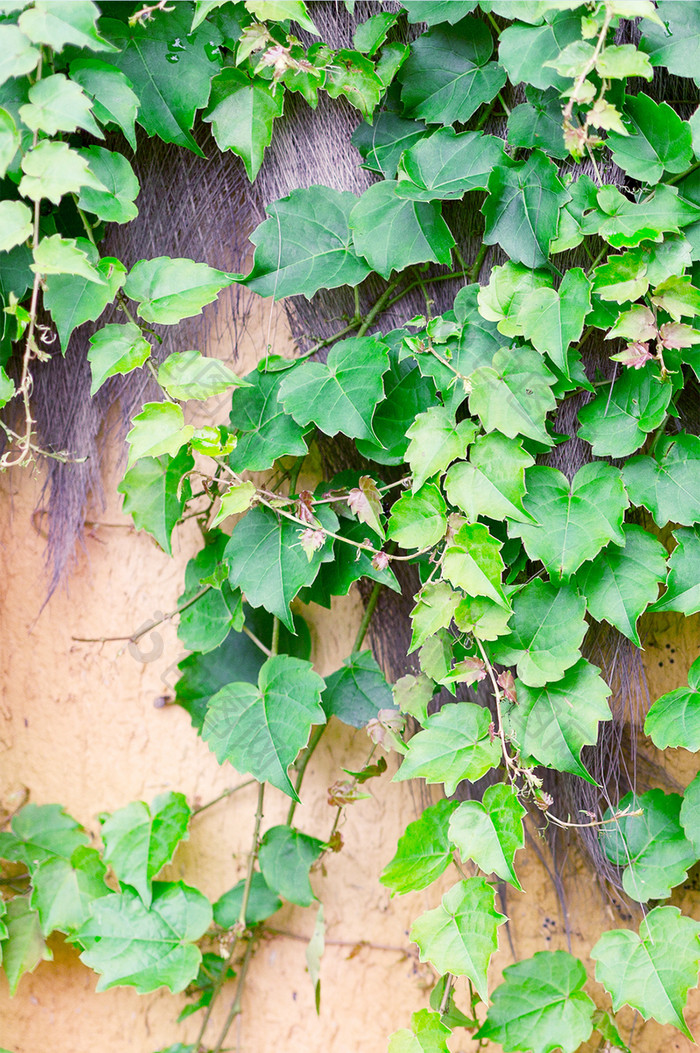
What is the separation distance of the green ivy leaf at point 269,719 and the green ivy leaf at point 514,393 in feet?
1.23

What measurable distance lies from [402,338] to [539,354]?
159 mm

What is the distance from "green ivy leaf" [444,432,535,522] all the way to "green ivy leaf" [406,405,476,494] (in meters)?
0.01

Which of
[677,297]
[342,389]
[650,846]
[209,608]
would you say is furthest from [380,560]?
[650,846]

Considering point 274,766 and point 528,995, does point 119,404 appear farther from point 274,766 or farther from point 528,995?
point 528,995

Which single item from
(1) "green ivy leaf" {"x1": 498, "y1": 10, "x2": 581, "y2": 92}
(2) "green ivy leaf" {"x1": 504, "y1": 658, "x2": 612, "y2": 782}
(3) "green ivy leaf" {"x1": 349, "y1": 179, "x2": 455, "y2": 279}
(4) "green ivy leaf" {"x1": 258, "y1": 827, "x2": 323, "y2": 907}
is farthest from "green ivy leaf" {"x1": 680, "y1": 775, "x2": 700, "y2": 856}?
(1) "green ivy leaf" {"x1": 498, "y1": 10, "x2": 581, "y2": 92}

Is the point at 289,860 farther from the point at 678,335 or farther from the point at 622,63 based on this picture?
the point at 622,63

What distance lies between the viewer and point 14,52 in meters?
0.74

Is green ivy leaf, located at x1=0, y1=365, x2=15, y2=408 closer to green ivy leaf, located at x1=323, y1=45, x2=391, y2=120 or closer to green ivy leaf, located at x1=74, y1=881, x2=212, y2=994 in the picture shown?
green ivy leaf, located at x1=323, y1=45, x2=391, y2=120

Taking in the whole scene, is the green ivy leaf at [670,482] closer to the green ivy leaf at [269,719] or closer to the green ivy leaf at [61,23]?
the green ivy leaf at [269,719]

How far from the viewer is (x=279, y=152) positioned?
0.94 meters

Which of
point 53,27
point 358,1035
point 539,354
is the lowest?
point 358,1035

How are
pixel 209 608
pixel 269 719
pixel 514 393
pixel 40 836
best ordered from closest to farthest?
pixel 514 393 → pixel 269 719 → pixel 209 608 → pixel 40 836

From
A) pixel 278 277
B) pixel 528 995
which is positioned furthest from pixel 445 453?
pixel 528 995

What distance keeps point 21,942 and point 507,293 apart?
1110 millimetres
